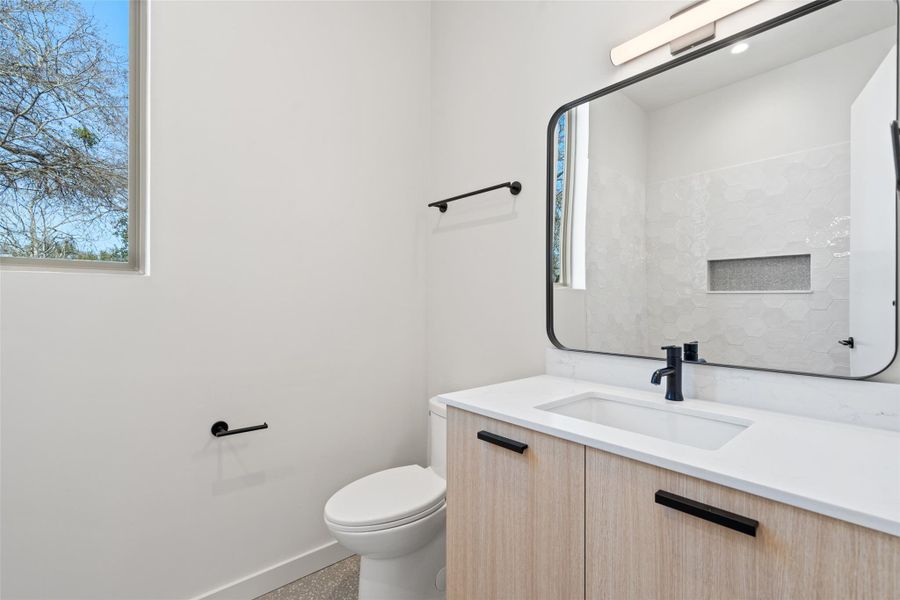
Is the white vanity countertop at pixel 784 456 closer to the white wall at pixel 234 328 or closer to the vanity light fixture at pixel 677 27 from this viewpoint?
the white wall at pixel 234 328

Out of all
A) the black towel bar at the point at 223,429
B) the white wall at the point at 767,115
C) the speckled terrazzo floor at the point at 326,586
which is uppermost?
the white wall at the point at 767,115

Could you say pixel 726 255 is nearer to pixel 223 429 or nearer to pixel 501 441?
pixel 501 441

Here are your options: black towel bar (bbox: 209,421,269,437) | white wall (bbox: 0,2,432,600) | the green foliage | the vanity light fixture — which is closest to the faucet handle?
the vanity light fixture

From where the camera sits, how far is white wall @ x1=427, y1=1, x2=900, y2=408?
4.89ft

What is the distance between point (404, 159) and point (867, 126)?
1668 mm

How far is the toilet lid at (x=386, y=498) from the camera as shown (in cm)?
136

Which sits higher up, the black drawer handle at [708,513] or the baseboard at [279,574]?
the black drawer handle at [708,513]

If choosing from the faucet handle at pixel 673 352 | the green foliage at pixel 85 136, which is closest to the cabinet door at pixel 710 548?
the faucet handle at pixel 673 352

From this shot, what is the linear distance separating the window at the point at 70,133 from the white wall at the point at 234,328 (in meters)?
0.11

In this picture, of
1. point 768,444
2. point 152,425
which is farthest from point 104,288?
point 768,444

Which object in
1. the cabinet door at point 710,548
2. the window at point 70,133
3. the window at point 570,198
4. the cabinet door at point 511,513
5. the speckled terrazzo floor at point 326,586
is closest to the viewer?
the cabinet door at point 710,548

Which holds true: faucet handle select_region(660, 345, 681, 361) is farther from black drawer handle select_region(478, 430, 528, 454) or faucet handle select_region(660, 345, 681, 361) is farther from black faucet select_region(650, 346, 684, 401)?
black drawer handle select_region(478, 430, 528, 454)

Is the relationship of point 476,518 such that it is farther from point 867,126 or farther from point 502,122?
point 502,122

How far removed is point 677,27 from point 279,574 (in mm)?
2374
